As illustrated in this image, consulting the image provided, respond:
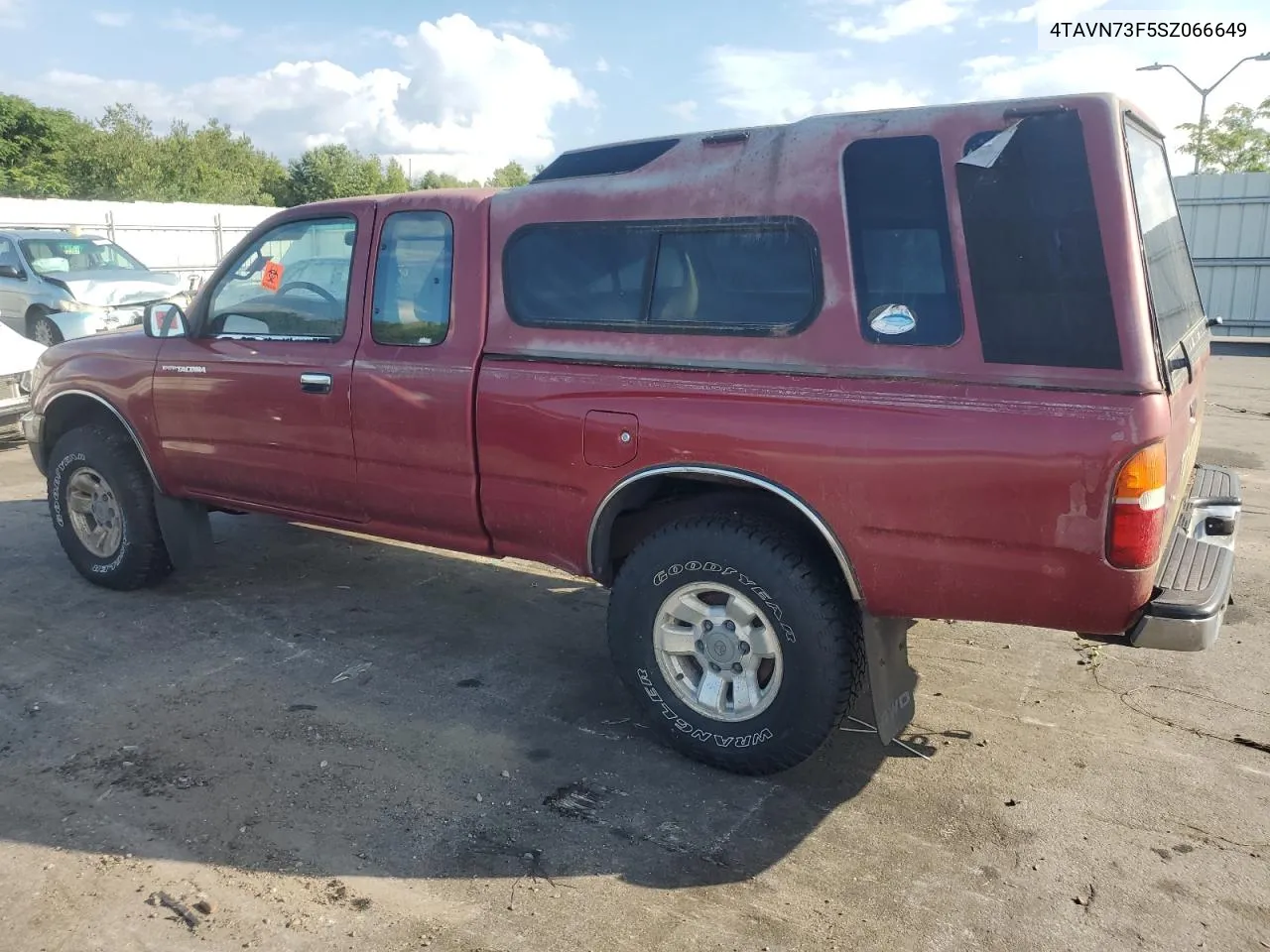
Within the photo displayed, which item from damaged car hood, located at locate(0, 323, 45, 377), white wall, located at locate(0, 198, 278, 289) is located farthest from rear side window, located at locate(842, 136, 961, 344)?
white wall, located at locate(0, 198, 278, 289)

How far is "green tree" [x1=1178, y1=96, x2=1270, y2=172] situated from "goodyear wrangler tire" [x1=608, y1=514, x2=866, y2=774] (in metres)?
36.1

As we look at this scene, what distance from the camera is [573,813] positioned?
11.2 feet

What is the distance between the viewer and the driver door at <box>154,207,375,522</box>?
4.54 metres

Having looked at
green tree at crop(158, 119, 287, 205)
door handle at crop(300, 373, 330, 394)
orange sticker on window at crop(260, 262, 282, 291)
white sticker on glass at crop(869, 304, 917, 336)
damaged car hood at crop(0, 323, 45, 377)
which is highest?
green tree at crop(158, 119, 287, 205)

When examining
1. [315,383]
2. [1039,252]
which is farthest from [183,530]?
[1039,252]

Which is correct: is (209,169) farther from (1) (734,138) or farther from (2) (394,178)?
(1) (734,138)

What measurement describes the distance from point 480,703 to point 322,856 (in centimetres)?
113

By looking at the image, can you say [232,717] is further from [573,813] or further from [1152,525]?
[1152,525]

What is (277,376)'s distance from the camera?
4.69 m

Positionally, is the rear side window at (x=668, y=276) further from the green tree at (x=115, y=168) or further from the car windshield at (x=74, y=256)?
the green tree at (x=115, y=168)

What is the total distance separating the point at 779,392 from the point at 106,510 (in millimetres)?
3956

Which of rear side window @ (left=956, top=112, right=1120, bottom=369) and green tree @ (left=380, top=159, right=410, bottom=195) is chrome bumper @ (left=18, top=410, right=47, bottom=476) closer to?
rear side window @ (left=956, top=112, right=1120, bottom=369)

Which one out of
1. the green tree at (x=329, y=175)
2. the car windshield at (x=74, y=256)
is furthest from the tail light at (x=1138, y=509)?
the green tree at (x=329, y=175)

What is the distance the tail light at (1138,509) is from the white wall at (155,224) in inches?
774
